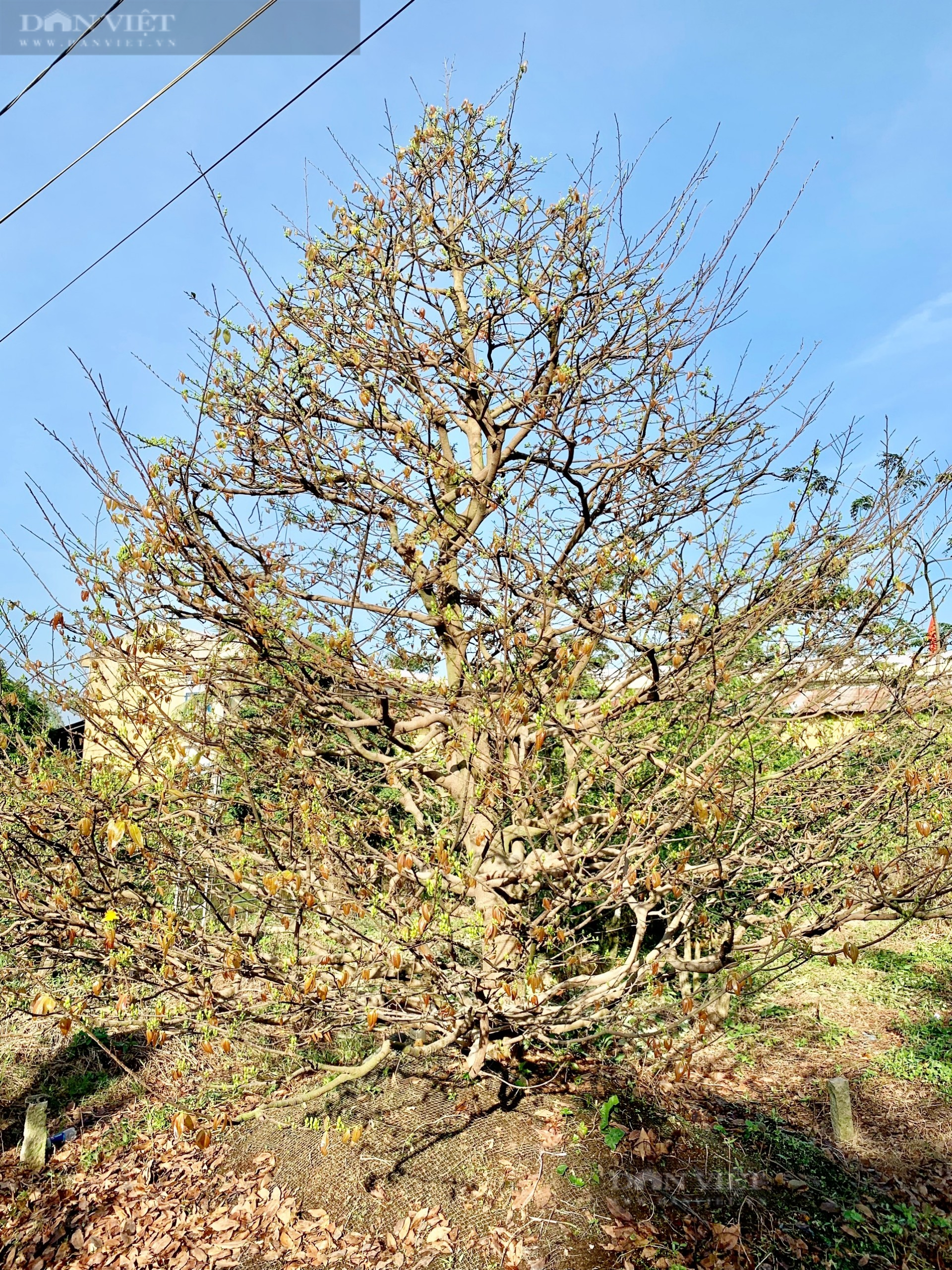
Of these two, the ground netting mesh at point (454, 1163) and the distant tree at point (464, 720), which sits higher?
the distant tree at point (464, 720)

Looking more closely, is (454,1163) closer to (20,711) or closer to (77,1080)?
(20,711)

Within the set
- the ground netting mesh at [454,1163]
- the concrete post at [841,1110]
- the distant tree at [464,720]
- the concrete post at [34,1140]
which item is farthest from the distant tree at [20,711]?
the concrete post at [841,1110]

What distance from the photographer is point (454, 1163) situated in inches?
158

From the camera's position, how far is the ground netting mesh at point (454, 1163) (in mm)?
3531

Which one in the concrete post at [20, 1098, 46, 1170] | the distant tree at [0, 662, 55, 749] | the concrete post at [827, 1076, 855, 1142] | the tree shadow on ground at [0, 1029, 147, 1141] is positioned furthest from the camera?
the tree shadow on ground at [0, 1029, 147, 1141]

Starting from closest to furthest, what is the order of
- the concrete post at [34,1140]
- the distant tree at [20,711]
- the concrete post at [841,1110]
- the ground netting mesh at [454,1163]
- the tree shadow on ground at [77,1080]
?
1. the ground netting mesh at [454,1163]
2. the distant tree at [20,711]
3. the concrete post at [841,1110]
4. the concrete post at [34,1140]
5. the tree shadow on ground at [77,1080]

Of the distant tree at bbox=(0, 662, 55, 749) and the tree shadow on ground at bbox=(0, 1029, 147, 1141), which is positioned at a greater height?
the distant tree at bbox=(0, 662, 55, 749)

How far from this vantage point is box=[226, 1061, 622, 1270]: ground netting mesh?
3531 millimetres

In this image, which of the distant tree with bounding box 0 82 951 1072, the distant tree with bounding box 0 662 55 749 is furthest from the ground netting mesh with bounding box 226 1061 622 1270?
the distant tree with bounding box 0 662 55 749

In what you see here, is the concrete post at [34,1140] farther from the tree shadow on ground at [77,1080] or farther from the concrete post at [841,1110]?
the concrete post at [841,1110]

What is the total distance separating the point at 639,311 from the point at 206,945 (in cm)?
445

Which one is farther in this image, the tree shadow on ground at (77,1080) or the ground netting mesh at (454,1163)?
the tree shadow on ground at (77,1080)

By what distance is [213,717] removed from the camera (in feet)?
15.8

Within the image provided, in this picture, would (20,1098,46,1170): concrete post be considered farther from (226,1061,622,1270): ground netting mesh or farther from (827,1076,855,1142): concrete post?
(827,1076,855,1142): concrete post
